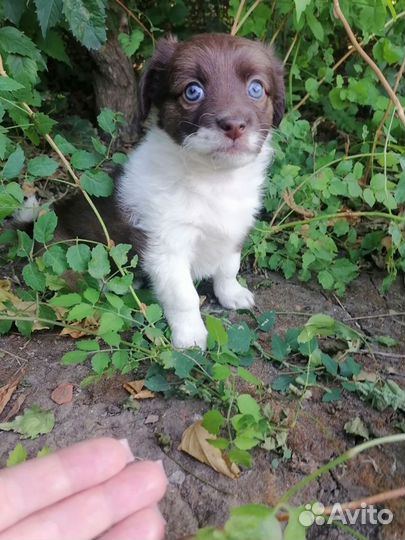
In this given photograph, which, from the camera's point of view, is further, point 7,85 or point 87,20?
point 87,20

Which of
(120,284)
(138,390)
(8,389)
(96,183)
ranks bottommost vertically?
(8,389)

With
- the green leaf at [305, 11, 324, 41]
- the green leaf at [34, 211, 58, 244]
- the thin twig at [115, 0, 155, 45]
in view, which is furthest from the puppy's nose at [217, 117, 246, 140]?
the thin twig at [115, 0, 155, 45]

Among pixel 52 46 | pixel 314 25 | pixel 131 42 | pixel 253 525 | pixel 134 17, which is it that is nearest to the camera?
pixel 253 525

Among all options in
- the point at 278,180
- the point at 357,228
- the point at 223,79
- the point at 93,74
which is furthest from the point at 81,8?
the point at 357,228

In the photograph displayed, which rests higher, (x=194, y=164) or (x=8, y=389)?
(x=194, y=164)

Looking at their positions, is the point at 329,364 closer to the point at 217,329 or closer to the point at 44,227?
the point at 217,329

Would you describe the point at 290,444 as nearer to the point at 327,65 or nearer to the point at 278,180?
the point at 278,180

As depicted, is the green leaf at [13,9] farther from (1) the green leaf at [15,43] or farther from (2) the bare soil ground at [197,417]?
(2) the bare soil ground at [197,417]

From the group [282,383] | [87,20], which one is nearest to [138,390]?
[282,383]
